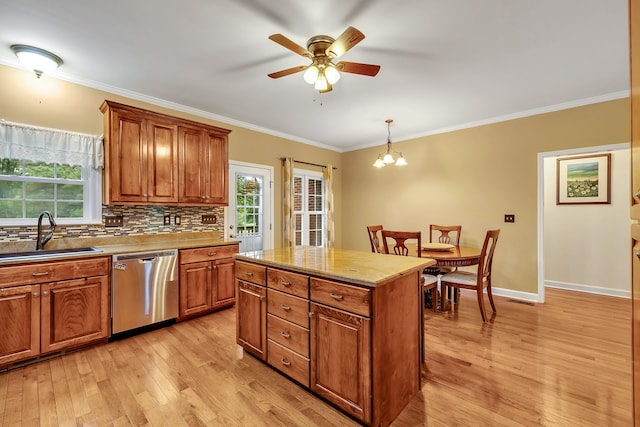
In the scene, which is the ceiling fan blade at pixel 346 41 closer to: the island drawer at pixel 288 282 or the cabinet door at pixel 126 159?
the island drawer at pixel 288 282

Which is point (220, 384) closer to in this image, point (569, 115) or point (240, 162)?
point (240, 162)

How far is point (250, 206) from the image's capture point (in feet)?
15.0

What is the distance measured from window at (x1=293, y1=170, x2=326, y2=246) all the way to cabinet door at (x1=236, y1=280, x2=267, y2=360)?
294cm

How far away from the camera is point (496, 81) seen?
3041 millimetres

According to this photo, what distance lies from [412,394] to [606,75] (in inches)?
143

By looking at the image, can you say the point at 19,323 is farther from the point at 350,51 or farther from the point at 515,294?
the point at 515,294

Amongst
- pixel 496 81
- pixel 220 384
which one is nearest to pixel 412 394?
pixel 220 384

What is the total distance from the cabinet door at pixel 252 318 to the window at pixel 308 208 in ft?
9.63

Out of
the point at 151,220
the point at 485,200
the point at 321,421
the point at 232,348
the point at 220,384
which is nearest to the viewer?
the point at 321,421

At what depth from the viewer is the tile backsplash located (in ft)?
8.86

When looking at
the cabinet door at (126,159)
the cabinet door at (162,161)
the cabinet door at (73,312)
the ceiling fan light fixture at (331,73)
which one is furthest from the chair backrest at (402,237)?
the cabinet door at (73,312)

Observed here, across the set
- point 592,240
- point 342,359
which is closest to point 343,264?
point 342,359

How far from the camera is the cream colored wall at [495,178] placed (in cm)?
359

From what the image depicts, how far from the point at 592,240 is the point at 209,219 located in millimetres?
5732
